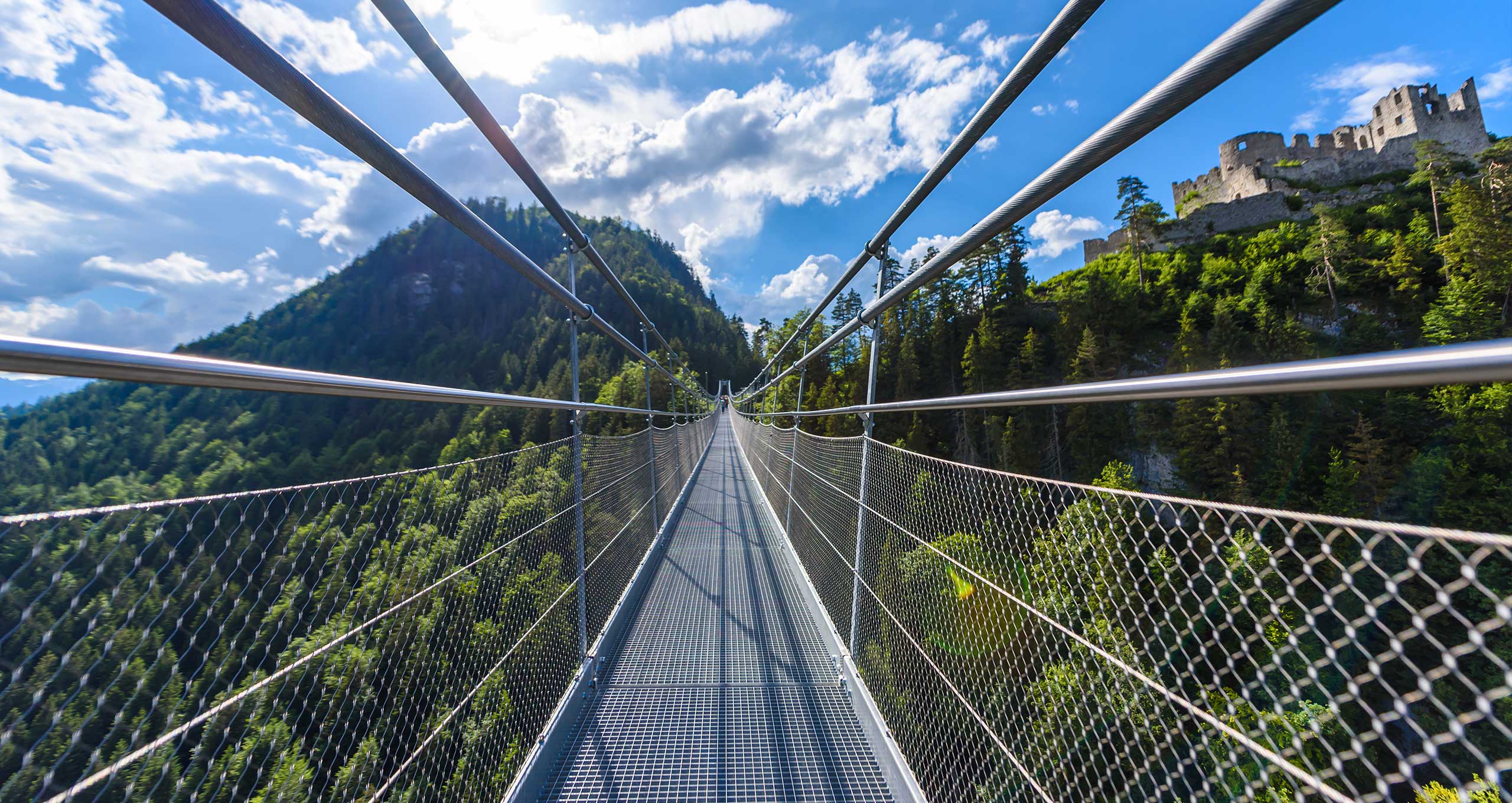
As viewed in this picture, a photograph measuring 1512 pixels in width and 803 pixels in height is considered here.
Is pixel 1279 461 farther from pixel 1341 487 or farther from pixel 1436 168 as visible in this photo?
pixel 1436 168

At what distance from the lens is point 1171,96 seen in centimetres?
76

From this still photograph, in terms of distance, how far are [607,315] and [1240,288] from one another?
5192 centimetres

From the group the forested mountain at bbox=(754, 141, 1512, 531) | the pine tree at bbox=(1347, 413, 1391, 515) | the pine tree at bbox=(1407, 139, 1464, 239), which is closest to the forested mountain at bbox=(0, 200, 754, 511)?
the forested mountain at bbox=(754, 141, 1512, 531)

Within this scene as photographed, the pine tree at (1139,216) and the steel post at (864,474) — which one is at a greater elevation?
the pine tree at (1139,216)

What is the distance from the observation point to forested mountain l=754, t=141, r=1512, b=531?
22.1m

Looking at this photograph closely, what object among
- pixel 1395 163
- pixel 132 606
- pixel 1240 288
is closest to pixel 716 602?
pixel 132 606

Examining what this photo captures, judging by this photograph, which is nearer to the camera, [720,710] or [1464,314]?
[720,710]

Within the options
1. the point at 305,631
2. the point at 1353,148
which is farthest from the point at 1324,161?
the point at 305,631

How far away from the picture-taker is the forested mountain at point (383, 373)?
25.5 feet

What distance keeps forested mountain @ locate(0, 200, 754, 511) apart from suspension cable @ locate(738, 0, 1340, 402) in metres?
1.41

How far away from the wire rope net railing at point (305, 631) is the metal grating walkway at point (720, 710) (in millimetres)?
207

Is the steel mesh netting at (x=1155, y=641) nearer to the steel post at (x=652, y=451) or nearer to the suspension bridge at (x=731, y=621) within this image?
the suspension bridge at (x=731, y=621)

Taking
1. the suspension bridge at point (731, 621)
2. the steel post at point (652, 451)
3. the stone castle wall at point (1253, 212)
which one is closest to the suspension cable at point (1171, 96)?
the suspension bridge at point (731, 621)

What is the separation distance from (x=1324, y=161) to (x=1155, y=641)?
1894 inches
